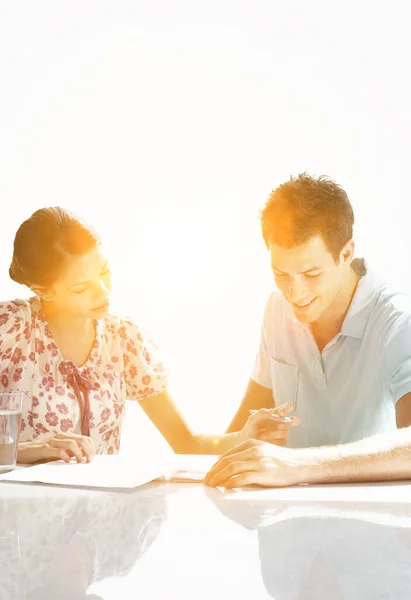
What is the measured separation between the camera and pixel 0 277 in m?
3.06

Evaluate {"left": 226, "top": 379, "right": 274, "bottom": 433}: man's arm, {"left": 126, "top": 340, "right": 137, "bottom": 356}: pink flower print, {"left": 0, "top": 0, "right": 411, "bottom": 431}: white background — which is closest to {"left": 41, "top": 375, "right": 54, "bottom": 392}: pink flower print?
{"left": 126, "top": 340, "right": 137, "bottom": 356}: pink flower print

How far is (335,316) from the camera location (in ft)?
5.24

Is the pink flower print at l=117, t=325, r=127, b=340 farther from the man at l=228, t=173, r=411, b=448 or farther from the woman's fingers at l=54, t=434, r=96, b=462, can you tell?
the woman's fingers at l=54, t=434, r=96, b=462

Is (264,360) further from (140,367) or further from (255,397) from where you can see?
(140,367)

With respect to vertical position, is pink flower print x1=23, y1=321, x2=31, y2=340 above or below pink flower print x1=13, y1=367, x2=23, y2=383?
above

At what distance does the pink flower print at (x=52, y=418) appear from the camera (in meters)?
1.50

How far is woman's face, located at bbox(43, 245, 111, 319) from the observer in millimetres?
1478

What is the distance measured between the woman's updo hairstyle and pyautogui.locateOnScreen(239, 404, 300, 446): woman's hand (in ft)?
1.76

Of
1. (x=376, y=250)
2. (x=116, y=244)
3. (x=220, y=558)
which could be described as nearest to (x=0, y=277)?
(x=116, y=244)

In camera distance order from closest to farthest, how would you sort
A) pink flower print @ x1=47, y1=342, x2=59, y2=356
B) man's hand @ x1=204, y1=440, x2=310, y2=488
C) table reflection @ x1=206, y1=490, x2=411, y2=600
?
table reflection @ x1=206, y1=490, x2=411, y2=600 < man's hand @ x1=204, y1=440, x2=310, y2=488 < pink flower print @ x1=47, y1=342, x2=59, y2=356

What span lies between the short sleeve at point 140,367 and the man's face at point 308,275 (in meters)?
0.37

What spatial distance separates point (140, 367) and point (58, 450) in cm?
52

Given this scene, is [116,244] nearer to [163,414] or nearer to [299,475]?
[163,414]

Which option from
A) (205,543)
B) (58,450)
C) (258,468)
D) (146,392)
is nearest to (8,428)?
(58,450)
